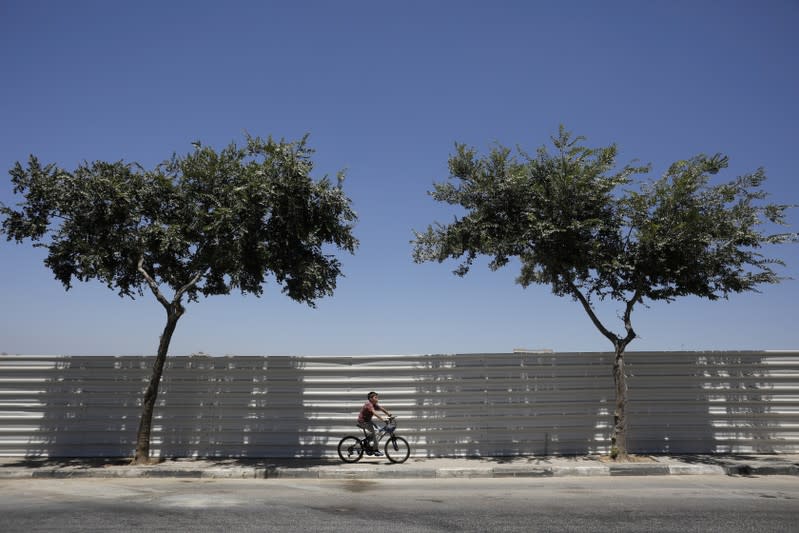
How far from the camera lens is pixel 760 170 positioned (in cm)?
1375

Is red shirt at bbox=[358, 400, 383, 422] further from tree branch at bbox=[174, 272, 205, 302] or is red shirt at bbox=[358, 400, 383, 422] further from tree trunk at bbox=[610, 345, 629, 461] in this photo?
tree trunk at bbox=[610, 345, 629, 461]

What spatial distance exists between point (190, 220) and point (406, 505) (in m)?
8.69

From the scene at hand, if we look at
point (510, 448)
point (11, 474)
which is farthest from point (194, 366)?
point (510, 448)

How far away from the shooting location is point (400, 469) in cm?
1282

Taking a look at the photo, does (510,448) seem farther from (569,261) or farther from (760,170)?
(760,170)

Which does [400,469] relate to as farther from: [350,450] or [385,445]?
[350,450]

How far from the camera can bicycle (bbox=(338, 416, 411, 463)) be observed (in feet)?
45.3

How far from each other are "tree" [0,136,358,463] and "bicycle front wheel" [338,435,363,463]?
3.70m

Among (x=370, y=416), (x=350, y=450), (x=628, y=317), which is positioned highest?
(x=628, y=317)

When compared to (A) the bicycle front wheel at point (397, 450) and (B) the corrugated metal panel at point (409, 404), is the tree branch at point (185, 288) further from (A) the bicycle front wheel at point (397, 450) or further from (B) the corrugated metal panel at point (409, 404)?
(A) the bicycle front wheel at point (397, 450)

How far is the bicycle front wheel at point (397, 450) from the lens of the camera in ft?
45.2

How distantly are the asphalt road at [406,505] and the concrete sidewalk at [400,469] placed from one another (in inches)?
20.7

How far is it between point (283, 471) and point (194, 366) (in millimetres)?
4109

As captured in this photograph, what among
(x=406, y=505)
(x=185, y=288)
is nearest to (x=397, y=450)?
(x=406, y=505)
